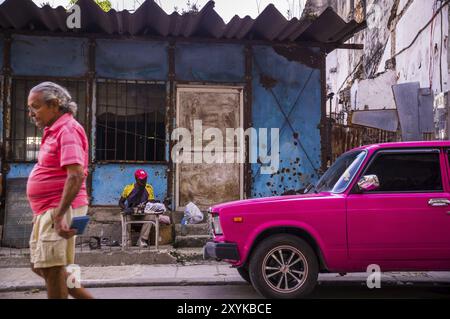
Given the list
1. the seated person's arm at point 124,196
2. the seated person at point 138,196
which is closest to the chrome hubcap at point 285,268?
the seated person at point 138,196

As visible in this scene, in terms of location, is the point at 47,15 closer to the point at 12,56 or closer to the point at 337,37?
the point at 12,56

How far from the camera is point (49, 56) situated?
10836 mm

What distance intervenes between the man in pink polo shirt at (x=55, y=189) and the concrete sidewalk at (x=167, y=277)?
348cm

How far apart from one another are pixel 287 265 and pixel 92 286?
288 centimetres

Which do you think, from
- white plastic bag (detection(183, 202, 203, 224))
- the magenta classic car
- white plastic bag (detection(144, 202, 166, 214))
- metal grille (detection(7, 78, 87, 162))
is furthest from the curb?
metal grille (detection(7, 78, 87, 162))

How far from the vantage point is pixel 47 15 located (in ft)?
32.8

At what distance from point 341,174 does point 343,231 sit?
0.83 metres

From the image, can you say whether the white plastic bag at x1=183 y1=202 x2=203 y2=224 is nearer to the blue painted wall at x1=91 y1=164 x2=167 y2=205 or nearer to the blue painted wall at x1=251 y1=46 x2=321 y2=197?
the blue painted wall at x1=91 y1=164 x2=167 y2=205

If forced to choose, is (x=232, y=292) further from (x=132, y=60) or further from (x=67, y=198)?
(x=132, y=60)

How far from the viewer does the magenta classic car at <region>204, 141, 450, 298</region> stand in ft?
19.9

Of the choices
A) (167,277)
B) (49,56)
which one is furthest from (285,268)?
(49,56)

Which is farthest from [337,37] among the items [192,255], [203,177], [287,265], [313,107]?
[287,265]

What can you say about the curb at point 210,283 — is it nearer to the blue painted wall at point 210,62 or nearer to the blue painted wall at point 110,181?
the blue painted wall at point 110,181

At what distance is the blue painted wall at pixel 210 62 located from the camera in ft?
36.6
